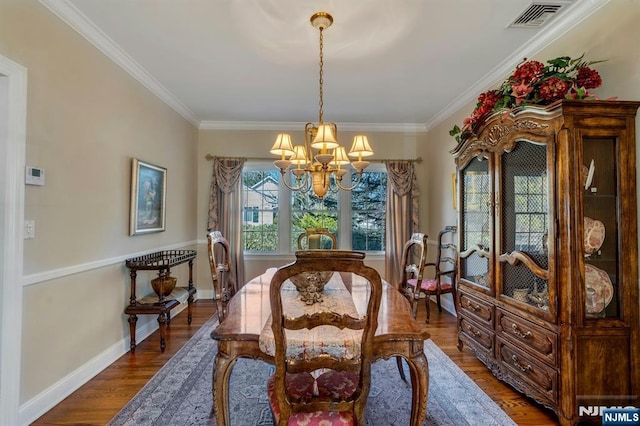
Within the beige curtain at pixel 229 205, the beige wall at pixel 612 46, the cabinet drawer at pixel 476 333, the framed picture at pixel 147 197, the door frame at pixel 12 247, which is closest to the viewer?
the door frame at pixel 12 247

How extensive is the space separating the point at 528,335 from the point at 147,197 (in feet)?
11.6

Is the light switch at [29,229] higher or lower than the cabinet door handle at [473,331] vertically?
higher

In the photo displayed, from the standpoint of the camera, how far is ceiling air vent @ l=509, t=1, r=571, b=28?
2186 millimetres

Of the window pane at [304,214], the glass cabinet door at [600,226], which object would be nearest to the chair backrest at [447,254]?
the window pane at [304,214]

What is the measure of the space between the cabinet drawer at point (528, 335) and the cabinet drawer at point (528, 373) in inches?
2.2

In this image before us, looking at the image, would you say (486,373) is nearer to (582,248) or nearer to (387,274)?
(582,248)

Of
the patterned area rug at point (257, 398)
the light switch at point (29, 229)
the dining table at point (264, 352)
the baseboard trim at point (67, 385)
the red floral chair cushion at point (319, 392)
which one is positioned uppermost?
the light switch at point (29, 229)

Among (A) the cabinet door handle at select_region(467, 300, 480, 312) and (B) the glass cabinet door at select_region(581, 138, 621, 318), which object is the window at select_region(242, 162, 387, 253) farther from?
(B) the glass cabinet door at select_region(581, 138, 621, 318)

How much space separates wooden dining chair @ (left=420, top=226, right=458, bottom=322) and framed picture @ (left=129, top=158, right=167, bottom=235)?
307cm

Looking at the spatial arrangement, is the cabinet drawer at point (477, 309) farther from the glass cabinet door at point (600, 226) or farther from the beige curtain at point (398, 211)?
the beige curtain at point (398, 211)

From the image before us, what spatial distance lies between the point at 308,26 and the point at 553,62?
1.69m

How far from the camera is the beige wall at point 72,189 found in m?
1.99

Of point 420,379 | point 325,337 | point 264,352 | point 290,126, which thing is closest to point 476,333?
point 420,379

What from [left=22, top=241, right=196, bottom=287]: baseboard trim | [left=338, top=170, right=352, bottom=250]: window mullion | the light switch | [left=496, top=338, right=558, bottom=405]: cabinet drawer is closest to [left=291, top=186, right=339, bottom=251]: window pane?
[left=338, top=170, right=352, bottom=250]: window mullion
